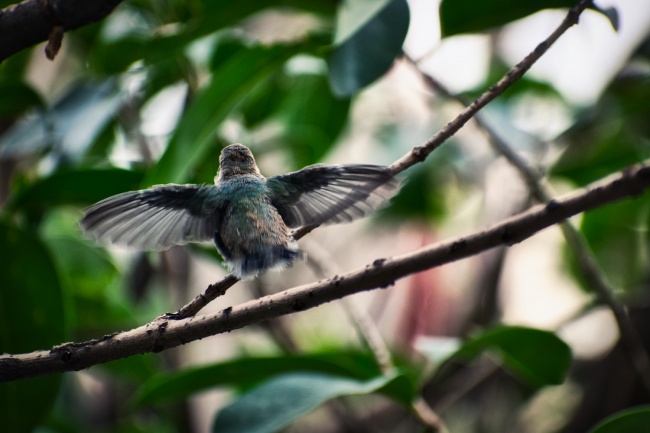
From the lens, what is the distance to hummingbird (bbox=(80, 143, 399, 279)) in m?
0.78

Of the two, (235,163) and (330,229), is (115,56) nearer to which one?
(235,163)

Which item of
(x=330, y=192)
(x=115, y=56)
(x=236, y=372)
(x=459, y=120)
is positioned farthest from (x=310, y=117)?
(x=459, y=120)

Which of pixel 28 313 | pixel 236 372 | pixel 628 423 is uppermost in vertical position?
pixel 28 313

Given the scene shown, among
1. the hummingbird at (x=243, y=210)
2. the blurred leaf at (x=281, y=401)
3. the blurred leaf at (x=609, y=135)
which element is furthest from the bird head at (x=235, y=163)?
the blurred leaf at (x=609, y=135)

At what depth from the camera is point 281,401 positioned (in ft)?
3.77

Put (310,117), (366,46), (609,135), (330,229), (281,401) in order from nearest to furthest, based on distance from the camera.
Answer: (366,46)
(281,401)
(310,117)
(609,135)
(330,229)

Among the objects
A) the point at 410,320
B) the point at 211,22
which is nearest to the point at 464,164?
the point at 410,320

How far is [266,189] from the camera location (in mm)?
863

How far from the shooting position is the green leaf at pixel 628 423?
39.8 inches

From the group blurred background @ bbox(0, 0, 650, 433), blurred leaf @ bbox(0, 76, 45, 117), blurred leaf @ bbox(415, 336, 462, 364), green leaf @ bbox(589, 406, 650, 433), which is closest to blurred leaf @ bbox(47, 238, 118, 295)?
blurred background @ bbox(0, 0, 650, 433)

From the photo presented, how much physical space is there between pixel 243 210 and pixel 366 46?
12.4 inches

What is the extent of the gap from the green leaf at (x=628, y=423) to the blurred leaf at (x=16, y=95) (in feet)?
3.88

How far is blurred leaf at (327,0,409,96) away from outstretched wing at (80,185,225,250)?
0.25 metres

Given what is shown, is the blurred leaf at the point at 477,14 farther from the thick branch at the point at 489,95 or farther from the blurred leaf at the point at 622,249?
the blurred leaf at the point at 622,249
